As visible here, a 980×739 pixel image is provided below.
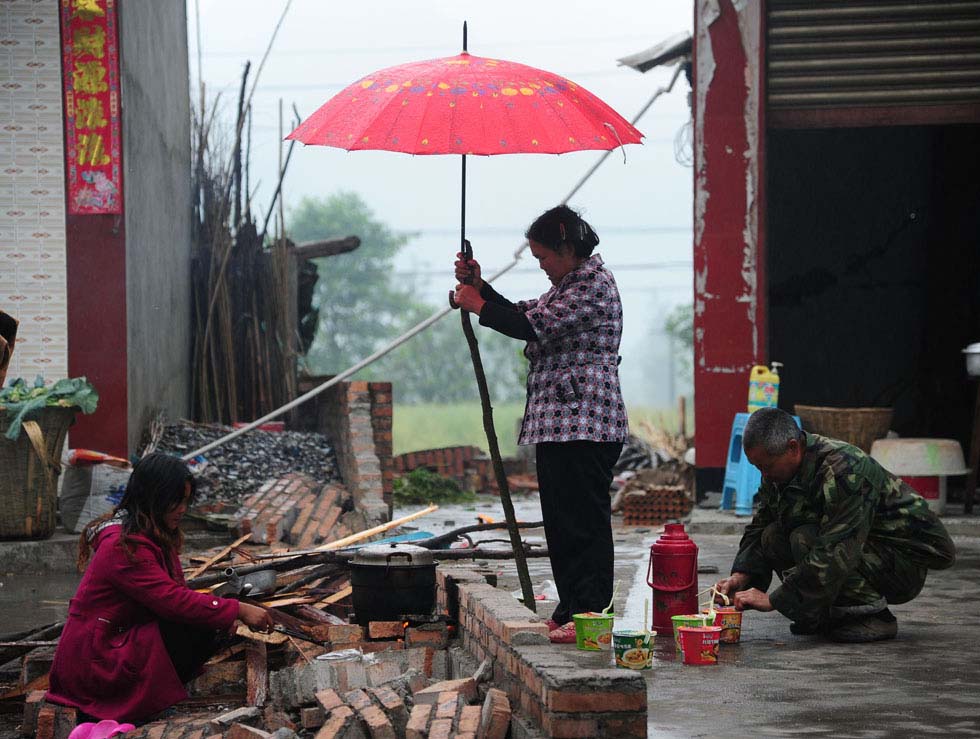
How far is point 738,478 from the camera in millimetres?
9445

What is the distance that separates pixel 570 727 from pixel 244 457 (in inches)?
281

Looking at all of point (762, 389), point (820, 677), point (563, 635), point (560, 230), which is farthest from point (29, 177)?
point (820, 677)

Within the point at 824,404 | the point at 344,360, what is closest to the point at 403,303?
the point at 344,360

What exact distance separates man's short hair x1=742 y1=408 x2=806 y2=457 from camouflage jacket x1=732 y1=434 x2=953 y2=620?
0.54 ft

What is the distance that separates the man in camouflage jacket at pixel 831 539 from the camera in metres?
5.08

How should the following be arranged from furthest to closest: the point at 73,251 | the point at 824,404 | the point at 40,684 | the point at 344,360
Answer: the point at 344,360, the point at 824,404, the point at 73,251, the point at 40,684

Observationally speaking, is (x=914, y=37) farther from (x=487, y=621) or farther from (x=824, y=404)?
(x=487, y=621)

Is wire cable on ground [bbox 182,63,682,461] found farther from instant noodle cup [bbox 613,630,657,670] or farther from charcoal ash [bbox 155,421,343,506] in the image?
instant noodle cup [bbox 613,630,657,670]

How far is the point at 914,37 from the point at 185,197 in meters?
6.90

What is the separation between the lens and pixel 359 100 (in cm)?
512

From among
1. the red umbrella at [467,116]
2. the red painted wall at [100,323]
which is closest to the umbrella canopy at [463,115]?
the red umbrella at [467,116]

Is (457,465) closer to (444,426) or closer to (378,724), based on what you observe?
(378,724)

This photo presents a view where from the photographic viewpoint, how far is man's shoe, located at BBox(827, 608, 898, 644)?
5258 millimetres

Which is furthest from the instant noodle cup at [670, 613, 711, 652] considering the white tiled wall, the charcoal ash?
the white tiled wall
